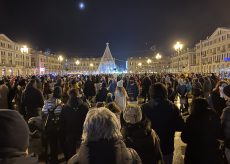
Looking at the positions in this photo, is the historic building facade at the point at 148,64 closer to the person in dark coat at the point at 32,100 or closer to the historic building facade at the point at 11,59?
the historic building facade at the point at 11,59

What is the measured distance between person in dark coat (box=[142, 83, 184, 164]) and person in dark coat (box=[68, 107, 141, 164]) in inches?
79.0

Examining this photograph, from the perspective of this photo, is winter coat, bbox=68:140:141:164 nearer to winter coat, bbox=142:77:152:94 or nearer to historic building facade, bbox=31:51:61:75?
winter coat, bbox=142:77:152:94

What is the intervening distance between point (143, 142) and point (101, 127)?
1.10m

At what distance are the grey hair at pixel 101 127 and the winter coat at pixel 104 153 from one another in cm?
5

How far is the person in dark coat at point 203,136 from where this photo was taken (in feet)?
14.5

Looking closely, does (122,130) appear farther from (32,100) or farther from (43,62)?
(43,62)

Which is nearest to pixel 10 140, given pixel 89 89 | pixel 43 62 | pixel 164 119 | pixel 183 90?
pixel 164 119

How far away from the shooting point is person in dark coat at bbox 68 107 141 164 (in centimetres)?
259

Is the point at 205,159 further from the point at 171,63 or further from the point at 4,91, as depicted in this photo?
the point at 171,63

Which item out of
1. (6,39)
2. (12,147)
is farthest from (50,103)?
(6,39)

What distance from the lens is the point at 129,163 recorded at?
2670 millimetres

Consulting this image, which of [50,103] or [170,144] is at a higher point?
[50,103]

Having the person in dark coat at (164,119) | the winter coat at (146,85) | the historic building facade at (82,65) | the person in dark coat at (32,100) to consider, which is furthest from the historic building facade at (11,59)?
the person in dark coat at (164,119)

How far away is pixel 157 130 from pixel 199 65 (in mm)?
103493
